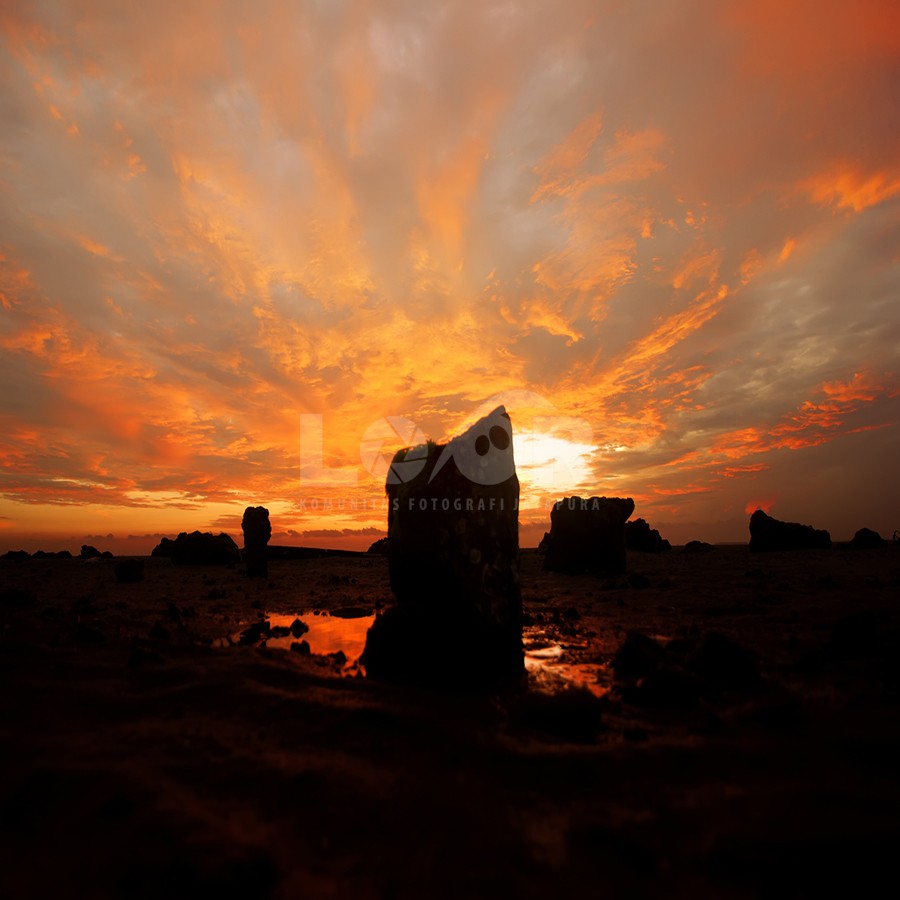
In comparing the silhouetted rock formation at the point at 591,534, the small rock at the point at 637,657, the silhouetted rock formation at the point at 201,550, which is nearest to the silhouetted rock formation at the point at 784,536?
the silhouetted rock formation at the point at 591,534

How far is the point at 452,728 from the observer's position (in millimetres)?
3602

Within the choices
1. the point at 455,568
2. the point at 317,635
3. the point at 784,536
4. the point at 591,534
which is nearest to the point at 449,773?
the point at 455,568

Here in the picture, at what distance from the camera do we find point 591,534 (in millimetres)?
15758

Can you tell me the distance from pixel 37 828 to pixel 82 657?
3283 mm

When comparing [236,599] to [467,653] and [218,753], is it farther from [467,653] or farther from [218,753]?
[218,753]

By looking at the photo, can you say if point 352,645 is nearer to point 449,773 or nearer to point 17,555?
point 449,773

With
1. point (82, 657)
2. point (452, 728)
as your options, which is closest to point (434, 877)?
point (452, 728)

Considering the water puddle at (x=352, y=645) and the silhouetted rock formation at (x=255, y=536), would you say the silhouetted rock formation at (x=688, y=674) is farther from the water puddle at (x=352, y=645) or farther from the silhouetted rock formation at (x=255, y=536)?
the silhouetted rock formation at (x=255, y=536)

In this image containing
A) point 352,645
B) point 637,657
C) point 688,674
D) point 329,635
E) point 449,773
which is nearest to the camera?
point 449,773

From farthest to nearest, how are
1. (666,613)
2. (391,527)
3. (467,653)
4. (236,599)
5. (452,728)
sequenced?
(236,599), (666,613), (391,527), (467,653), (452,728)

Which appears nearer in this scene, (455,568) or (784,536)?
(455,568)

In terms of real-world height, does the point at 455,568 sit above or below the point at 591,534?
below

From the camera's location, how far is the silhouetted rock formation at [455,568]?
496cm

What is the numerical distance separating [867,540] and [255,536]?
25289 mm
